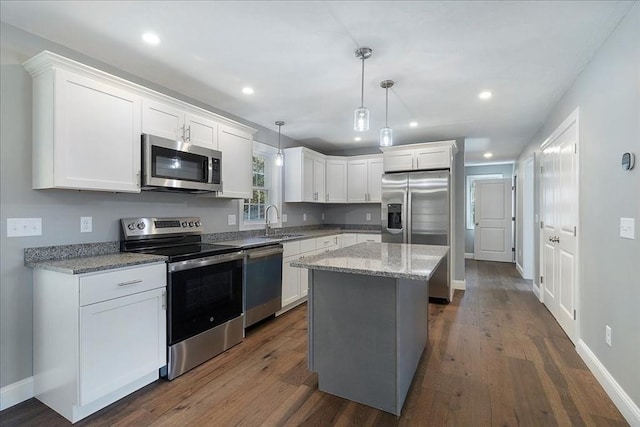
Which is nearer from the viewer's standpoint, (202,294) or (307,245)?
(202,294)

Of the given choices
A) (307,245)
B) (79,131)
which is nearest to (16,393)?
(79,131)

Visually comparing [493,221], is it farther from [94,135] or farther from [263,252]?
[94,135]

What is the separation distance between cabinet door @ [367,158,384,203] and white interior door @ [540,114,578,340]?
2230mm

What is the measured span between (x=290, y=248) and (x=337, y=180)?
2.00m

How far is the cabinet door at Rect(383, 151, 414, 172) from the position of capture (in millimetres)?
4609

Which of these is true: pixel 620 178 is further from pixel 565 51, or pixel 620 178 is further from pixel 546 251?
pixel 546 251

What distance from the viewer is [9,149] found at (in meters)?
2.02

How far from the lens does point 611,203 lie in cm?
214

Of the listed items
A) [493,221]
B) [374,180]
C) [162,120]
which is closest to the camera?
[162,120]

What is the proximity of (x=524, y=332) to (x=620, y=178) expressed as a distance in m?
1.88

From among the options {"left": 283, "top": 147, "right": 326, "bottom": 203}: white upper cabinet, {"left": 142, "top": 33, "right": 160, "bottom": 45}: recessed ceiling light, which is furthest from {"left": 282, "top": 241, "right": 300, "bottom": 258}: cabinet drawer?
{"left": 142, "top": 33, "right": 160, "bottom": 45}: recessed ceiling light

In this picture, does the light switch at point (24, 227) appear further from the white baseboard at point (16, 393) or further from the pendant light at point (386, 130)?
the pendant light at point (386, 130)

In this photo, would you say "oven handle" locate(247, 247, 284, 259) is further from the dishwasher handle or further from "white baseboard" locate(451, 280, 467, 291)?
"white baseboard" locate(451, 280, 467, 291)

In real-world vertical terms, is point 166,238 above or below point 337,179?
below
